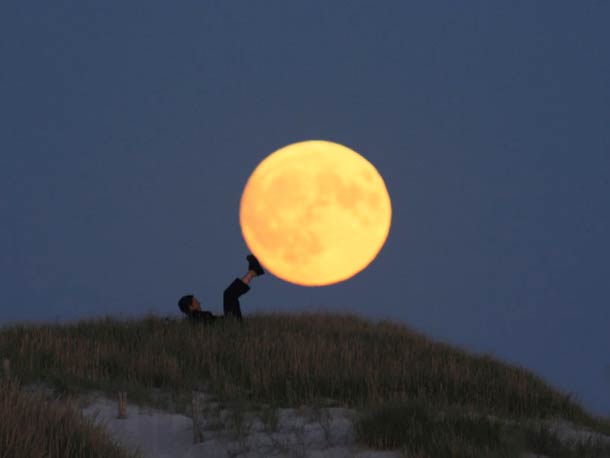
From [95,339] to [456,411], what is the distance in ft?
25.0

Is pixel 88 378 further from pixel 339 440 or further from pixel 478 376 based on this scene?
pixel 478 376

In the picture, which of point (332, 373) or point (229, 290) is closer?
point (332, 373)

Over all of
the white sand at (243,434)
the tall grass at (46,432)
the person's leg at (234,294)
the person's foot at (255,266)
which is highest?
the person's foot at (255,266)

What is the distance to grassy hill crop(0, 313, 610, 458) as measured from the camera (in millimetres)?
7391

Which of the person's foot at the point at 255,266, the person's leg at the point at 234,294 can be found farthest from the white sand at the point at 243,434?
the person's foot at the point at 255,266

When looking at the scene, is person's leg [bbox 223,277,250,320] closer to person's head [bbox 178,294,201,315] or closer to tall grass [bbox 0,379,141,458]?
person's head [bbox 178,294,201,315]

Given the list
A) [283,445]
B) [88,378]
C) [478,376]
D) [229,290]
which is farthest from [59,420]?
[229,290]

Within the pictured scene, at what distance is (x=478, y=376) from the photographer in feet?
39.1

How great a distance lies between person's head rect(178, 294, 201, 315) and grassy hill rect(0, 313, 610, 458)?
0.36 meters

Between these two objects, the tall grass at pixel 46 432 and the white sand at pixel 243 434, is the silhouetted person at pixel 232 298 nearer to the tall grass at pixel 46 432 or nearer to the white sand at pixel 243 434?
the white sand at pixel 243 434

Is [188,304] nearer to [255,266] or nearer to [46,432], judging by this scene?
[255,266]

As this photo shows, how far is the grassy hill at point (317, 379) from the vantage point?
739cm

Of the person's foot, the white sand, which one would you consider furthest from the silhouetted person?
the white sand

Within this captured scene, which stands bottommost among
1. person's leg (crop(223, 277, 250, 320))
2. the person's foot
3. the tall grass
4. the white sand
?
the white sand
